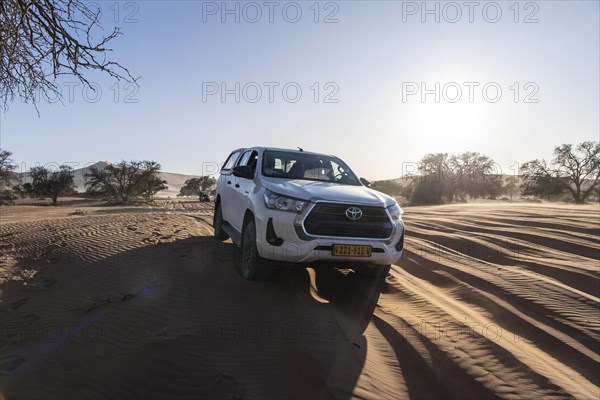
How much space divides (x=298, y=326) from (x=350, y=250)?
1.07 m

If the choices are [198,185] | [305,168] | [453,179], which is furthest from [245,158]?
[198,185]

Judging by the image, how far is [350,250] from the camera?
4.25 meters

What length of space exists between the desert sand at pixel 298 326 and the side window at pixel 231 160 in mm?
2055

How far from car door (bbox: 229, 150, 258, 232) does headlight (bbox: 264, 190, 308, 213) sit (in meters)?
0.69

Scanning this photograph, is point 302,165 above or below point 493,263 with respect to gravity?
above

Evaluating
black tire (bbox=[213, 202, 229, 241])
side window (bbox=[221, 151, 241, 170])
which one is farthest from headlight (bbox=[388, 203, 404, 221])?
black tire (bbox=[213, 202, 229, 241])

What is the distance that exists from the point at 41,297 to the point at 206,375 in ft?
11.3

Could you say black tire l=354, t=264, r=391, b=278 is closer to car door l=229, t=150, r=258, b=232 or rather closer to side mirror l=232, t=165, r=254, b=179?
car door l=229, t=150, r=258, b=232

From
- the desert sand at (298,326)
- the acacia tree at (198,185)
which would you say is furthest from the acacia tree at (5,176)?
the acacia tree at (198,185)

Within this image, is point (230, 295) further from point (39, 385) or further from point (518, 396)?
point (518, 396)

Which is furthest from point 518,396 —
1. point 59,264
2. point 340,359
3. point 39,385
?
point 59,264

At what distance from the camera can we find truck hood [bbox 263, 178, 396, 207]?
4.36 metres

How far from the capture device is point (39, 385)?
8.84 feet

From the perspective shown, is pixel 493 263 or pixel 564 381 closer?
pixel 564 381
